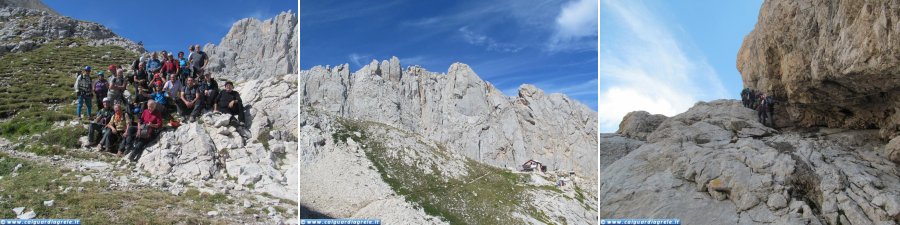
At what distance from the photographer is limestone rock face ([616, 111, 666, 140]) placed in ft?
78.7

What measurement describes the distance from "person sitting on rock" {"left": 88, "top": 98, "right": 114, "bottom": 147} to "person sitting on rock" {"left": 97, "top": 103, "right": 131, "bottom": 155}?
217 mm

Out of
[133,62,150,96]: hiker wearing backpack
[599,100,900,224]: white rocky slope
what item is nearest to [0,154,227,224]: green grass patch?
[133,62,150,96]: hiker wearing backpack

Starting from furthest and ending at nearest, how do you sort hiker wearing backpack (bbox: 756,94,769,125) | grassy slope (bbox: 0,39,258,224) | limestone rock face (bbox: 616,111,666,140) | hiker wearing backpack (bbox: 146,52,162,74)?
limestone rock face (bbox: 616,111,666,140) → hiker wearing backpack (bbox: 756,94,769,125) → hiker wearing backpack (bbox: 146,52,162,74) → grassy slope (bbox: 0,39,258,224)

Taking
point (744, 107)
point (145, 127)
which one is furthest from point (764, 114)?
point (145, 127)

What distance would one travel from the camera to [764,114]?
2248 cm

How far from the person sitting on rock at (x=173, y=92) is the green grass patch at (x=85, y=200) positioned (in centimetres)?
414

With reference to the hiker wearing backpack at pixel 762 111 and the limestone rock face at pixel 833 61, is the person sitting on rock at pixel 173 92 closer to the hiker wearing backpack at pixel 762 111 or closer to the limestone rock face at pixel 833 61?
the limestone rock face at pixel 833 61

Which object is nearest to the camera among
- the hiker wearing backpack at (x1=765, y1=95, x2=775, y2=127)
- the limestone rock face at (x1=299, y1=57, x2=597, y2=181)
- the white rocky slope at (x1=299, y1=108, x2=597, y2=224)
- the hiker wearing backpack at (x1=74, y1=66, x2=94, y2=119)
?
the hiker wearing backpack at (x1=74, y1=66, x2=94, y2=119)

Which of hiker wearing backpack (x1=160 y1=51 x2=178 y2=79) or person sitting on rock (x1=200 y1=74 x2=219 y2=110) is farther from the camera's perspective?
hiker wearing backpack (x1=160 y1=51 x2=178 y2=79)

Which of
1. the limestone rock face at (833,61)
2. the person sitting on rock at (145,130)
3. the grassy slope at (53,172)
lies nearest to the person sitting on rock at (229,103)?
the person sitting on rock at (145,130)

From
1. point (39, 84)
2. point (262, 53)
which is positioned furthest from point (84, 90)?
point (262, 53)

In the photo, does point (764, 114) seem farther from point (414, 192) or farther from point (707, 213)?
point (414, 192)

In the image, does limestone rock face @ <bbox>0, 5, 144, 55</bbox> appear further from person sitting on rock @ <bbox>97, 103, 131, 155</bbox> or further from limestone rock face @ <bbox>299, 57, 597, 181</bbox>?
limestone rock face @ <bbox>299, 57, 597, 181</bbox>

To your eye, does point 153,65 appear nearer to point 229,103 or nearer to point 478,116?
point 229,103
